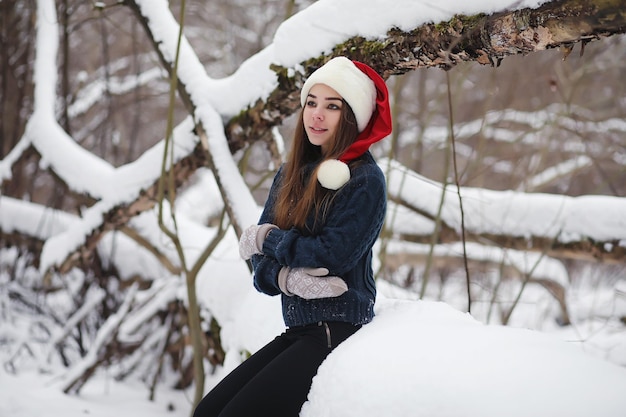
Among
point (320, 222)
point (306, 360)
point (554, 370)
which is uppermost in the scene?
point (320, 222)

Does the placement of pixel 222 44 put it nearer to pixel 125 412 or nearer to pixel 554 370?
pixel 125 412

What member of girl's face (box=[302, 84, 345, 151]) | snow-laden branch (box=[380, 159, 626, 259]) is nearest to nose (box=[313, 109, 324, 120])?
girl's face (box=[302, 84, 345, 151])

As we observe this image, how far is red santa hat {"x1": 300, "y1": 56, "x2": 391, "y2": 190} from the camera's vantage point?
181 cm

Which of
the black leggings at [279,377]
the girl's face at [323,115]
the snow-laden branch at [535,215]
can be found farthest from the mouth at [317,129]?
the snow-laden branch at [535,215]

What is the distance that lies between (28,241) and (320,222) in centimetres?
465

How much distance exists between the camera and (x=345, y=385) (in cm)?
149

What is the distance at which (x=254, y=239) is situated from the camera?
186 centimetres

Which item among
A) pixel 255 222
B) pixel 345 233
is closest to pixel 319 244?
pixel 345 233

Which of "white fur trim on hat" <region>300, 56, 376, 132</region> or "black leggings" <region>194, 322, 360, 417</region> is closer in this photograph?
"black leggings" <region>194, 322, 360, 417</region>

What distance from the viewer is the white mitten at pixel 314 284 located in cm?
167

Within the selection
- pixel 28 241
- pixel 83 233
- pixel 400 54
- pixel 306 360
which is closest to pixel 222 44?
pixel 28 241

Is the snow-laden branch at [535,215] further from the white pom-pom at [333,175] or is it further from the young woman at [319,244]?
the white pom-pom at [333,175]

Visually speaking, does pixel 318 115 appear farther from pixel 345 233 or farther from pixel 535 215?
pixel 535 215

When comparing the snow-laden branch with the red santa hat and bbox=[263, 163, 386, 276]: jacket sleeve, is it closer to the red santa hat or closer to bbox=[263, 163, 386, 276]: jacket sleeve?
the red santa hat
